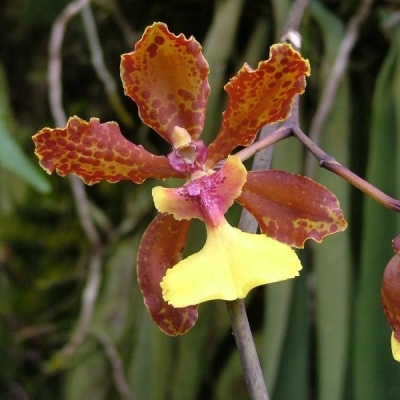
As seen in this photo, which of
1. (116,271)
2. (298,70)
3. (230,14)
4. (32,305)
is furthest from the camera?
(32,305)

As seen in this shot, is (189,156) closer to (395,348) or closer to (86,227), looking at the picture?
(395,348)

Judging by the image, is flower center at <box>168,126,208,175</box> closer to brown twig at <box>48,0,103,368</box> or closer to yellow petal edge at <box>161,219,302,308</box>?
yellow petal edge at <box>161,219,302,308</box>

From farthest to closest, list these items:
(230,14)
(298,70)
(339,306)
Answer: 1. (230,14)
2. (339,306)
3. (298,70)

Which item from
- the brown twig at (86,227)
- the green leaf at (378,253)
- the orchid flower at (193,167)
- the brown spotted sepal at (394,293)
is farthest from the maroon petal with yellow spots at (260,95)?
the brown twig at (86,227)

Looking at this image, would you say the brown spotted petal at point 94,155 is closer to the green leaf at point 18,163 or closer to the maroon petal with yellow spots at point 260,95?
the maroon petal with yellow spots at point 260,95

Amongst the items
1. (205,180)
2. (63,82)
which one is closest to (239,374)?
(205,180)

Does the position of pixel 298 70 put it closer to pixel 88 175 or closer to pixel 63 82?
pixel 88 175

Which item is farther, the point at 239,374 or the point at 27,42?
the point at 27,42

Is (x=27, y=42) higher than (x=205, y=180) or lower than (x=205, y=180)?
lower
